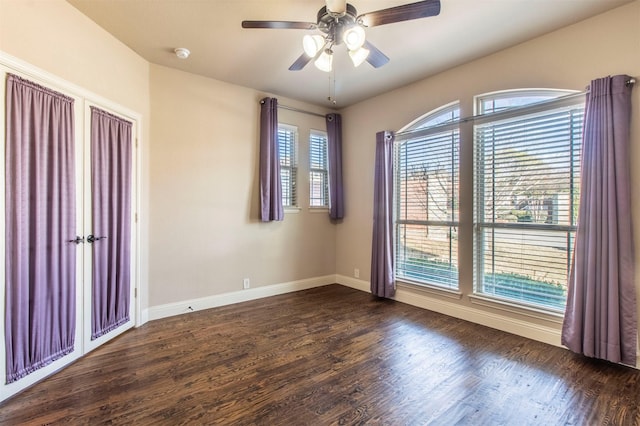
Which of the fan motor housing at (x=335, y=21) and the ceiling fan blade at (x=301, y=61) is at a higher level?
the fan motor housing at (x=335, y=21)

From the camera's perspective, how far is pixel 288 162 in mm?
4613

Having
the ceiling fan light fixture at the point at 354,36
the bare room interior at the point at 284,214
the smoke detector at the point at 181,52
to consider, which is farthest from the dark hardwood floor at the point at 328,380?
the smoke detector at the point at 181,52

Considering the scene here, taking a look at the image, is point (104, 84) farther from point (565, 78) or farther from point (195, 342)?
point (565, 78)

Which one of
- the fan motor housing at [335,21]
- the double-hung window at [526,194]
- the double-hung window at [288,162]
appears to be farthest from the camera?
the double-hung window at [288,162]

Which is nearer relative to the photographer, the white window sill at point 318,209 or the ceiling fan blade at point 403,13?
the ceiling fan blade at point 403,13

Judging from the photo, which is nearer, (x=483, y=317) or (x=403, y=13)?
(x=403, y=13)

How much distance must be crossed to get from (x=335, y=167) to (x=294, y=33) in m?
2.31

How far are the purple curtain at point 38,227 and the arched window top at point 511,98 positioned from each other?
3928 millimetres

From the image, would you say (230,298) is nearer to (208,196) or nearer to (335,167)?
(208,196)

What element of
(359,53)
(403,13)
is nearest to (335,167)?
(359,53)

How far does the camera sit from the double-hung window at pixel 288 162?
4.55m

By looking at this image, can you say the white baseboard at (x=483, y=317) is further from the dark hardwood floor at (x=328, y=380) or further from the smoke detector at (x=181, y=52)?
the smoke detector at (x=181, y=52)

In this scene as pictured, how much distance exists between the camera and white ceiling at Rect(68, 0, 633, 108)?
2.46 m

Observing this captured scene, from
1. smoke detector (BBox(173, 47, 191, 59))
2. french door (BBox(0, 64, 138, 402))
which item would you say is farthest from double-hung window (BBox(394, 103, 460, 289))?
french door (BBox(0, 64, 138, 402))
